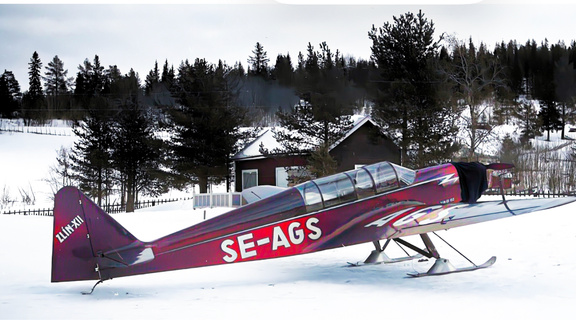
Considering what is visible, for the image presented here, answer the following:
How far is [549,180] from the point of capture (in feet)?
99.5

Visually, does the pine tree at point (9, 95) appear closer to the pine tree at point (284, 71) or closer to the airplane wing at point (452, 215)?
the pine tree at point (284, 71)

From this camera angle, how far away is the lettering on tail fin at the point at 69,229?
6023 millimetres

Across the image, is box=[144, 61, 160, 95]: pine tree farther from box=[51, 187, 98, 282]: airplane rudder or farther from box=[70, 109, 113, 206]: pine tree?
box=[51, 187, 98, 282]: airplane rudder

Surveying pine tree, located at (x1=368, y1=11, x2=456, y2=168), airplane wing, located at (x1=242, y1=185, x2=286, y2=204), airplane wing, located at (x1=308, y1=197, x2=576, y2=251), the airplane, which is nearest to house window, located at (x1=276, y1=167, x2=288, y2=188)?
pine tree, located at (x1=368, y1=11, x2=456, y2=168)

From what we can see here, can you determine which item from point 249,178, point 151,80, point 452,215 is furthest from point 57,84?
point 452,215

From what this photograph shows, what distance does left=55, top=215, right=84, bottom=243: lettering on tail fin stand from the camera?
19.8 ft

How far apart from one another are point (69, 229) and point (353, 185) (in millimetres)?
3673

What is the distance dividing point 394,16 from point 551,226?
15011 mm

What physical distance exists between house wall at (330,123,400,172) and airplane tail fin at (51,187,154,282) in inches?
719

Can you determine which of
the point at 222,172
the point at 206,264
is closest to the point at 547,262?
the point at 206,264

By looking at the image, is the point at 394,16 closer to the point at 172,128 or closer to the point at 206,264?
the point at 172,128

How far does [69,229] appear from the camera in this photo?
605 centimetres

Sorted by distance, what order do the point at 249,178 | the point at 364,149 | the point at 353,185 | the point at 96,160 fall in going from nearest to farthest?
the point at 353,185 → the point at 364,149 → the point at 249,178 → the point at 96,160

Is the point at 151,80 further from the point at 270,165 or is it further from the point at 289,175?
the point at 289,175
